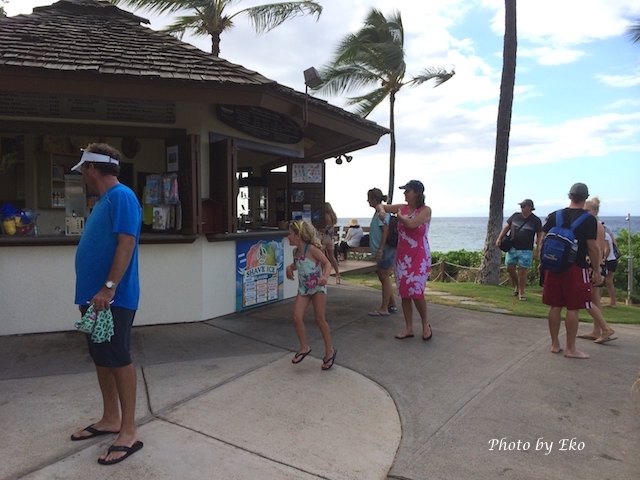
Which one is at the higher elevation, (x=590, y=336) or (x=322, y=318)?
(x=322, y=318)

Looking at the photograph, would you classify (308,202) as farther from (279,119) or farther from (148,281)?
(148,281)

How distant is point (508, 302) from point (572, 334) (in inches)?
125

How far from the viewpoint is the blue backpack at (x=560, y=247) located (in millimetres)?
4691

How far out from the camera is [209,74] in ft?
17.6

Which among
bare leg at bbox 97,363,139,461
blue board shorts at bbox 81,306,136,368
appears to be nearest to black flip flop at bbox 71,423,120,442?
bare leg at bbox 97,363,139,461

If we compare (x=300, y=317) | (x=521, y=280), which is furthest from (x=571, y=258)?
(x=521, y=280)

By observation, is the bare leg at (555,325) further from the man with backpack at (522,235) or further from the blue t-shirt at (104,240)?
the blue t-shirt at (104,240)

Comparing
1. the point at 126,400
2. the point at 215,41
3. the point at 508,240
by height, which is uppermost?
the point at 215,41

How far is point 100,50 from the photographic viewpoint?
5586 millimetres

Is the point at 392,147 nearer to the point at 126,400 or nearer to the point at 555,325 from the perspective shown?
the point at 555,325

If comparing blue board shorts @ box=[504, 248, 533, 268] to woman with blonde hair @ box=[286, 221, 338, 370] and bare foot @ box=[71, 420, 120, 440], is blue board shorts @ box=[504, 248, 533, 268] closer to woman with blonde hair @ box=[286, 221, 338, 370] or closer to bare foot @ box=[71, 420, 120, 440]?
woman with blonde hair @ box=[286, 221, 338, 370]

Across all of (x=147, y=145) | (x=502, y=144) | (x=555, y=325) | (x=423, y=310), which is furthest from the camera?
(x=502, y=144)

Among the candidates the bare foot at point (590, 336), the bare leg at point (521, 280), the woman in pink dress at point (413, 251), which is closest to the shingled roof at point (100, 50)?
the woman in pink dress at point (413, 251)

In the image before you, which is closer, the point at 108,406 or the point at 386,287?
the point at 108,406
